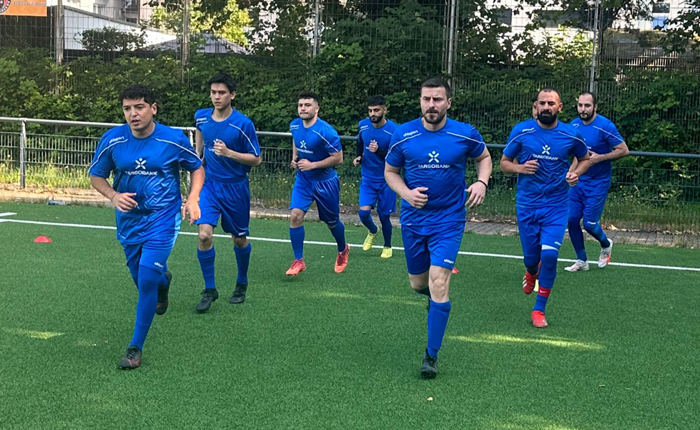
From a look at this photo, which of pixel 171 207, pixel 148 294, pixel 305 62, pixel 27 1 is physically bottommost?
pixel 148 294

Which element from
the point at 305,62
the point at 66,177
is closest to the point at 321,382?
the point at 66,177

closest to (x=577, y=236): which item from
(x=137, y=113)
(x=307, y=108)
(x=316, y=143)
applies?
(x=316, y=143)

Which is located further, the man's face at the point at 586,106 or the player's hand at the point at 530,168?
the man's face at the point at 586,106

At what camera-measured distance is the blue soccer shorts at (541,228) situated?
7840 millimetres

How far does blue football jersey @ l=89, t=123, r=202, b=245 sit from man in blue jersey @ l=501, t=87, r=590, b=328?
328 cm

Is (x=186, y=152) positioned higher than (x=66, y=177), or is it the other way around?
(x=186, y=152)

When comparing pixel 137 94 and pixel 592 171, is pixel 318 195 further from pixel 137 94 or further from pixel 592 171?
pixel 137 94

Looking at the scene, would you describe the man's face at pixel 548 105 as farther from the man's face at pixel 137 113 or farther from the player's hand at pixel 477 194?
the man's face at pixel 137 113

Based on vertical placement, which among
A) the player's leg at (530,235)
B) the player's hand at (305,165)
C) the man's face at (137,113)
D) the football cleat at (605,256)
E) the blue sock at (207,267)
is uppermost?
the man's face at (137,113)

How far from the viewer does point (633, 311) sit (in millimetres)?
8359

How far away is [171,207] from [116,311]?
5.92 feet

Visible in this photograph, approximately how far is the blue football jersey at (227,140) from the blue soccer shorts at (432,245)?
240 centimetres

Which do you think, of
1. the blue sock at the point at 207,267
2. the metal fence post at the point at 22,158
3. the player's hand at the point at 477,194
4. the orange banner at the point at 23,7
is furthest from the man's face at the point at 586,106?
the orange banner at the point at 23,7

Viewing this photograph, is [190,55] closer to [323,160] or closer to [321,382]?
[323,160]
